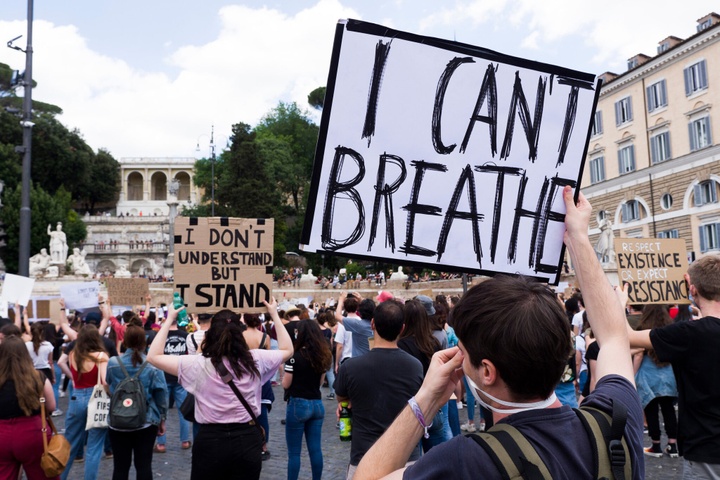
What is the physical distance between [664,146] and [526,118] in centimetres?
3505

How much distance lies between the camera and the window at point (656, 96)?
34.1 metres

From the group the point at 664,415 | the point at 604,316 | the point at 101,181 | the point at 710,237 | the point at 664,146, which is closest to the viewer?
the point at 604,316

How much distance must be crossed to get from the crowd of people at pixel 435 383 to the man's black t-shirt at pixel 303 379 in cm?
1

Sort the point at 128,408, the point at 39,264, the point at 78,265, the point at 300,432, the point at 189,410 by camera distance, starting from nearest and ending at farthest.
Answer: the point at 189,410
the point at 128,408
the point at 300,432
the point at 39,264
the point at 78,265

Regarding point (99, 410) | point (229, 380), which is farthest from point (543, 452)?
point (99, 410)

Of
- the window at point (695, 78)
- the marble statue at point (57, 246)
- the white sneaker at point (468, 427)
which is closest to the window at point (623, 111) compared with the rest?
the window at point (695, 78)

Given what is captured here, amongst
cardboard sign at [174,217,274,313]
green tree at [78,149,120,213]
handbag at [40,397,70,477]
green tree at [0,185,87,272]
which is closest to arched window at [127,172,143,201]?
green tree at [78,149,120,213]

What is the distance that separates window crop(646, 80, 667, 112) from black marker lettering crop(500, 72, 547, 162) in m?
35.0

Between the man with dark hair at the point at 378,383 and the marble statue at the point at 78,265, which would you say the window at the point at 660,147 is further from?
the marble statue at the point at 78,265

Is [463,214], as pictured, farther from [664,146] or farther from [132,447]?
[664,146]

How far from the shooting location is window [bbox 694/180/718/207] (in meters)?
31.2

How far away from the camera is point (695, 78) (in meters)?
31.9

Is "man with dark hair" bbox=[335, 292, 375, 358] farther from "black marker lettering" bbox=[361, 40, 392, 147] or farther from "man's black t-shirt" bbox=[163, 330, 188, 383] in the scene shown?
"black marker lettering" bbox=[361, 40, 392, 147]

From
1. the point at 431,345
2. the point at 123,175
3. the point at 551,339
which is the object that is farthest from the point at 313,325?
the point at 123,175
